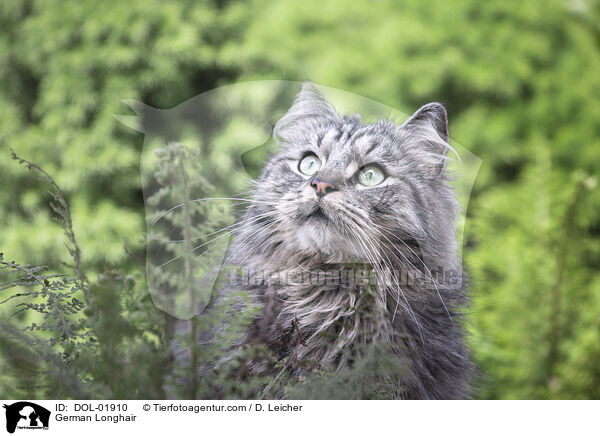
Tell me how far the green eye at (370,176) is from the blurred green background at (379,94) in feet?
3.40

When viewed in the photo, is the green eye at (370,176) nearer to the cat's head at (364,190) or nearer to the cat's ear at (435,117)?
the cat's head at (364,190)

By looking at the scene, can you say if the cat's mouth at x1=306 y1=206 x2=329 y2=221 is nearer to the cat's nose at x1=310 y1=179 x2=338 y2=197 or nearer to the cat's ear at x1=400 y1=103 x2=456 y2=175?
the cat's nose at x1=310 y1=179 x2=338 y2=197

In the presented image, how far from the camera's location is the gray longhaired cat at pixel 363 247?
0.91 m

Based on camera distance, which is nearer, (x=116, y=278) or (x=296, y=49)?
(x=116, y=278)

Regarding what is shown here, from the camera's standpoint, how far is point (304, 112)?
1.11m

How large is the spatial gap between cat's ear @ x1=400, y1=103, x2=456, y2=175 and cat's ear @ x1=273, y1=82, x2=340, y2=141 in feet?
0.60

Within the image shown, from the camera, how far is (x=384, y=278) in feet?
3.08

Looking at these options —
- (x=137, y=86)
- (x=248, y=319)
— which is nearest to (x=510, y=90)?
(x=137, y=86)

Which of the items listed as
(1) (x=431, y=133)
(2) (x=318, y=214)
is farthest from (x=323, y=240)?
(1) (x=431, y=133)
